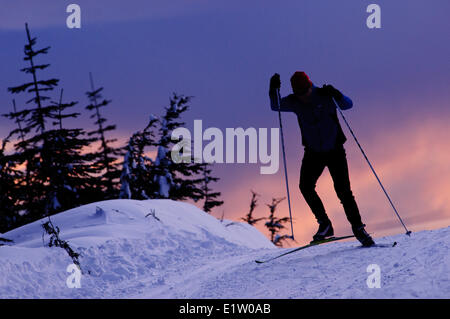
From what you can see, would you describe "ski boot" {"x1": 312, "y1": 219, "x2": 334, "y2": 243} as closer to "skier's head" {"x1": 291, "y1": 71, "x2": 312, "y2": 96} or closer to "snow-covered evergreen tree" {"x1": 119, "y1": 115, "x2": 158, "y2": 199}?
"skier's head" {"x1": 291, "y1": 71, "x2": 312, "y2": 96}

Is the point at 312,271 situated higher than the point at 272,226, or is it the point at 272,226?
the point at 312,271

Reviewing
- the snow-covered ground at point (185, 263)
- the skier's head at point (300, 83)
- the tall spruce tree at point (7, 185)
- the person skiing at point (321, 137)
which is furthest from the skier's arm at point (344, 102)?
the tall spruce tree at point (7, 185)

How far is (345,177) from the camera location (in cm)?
734

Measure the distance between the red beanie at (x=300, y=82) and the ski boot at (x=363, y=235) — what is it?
8.25ft

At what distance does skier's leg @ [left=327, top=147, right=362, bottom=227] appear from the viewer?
7.29 m

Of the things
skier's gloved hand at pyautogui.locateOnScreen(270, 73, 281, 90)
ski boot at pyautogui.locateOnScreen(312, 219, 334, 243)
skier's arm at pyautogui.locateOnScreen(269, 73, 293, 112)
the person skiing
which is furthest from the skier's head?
ski boot at pyautogui.locateOnScreen(312, 219, 334, 243)

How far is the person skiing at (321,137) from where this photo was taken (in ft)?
23.6

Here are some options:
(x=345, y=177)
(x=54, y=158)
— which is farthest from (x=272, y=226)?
(x=345, y=177)

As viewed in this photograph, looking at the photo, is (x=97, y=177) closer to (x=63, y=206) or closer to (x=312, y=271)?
(x=63, y=206)

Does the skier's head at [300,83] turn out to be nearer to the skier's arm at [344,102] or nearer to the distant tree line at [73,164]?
the skier's arm at [344,102]

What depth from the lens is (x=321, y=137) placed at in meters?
7.20

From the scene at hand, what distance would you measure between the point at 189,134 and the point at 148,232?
2296 centimetres

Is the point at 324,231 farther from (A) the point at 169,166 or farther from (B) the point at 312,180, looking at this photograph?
(A) the point at 169,166
